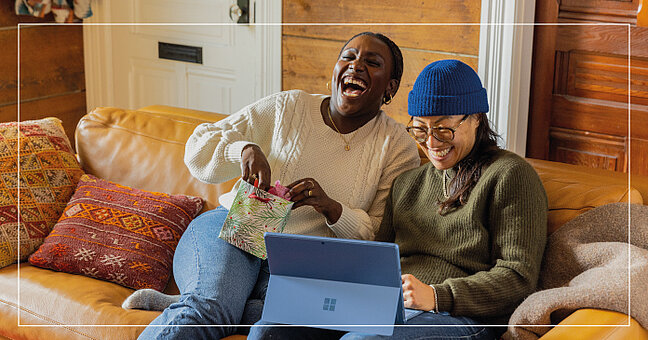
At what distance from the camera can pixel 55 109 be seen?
400 centimetres

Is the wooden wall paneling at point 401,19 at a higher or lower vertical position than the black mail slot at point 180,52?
higher

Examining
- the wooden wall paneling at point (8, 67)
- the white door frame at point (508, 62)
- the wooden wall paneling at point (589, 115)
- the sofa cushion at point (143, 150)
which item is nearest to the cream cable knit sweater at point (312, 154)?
the sofa cushion at point (143, 150)

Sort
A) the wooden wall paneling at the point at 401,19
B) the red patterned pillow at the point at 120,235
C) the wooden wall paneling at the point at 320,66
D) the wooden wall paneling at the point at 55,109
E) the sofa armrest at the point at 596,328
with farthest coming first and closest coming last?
the wooden wall paneling at the point at 55,109, the wooden wall paneling at the point at 320,66, the wooden wall paneling at the point at 401,19, the red patterned pillow at the point at 120,235, the sofa armrest at the point at 596,328

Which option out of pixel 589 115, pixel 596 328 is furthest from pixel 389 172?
pixel 589 115

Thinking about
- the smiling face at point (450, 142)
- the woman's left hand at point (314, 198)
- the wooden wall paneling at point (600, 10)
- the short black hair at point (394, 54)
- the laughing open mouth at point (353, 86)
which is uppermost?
the wooden wall paneling at point (600, 10)

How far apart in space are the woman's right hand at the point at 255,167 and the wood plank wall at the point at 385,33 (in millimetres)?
1391

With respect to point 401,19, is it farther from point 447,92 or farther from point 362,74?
point 447,92

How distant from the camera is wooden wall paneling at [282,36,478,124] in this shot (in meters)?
3.15

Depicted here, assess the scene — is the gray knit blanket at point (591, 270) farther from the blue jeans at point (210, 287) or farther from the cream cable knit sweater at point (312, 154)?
the blue jeans at point (210, 287)

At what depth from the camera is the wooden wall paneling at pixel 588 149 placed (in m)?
2.79

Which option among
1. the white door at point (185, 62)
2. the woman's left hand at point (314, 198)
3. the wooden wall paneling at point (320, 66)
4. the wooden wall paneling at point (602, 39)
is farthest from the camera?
the white door at point (185, 62)

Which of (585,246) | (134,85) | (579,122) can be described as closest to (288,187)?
(585,246)

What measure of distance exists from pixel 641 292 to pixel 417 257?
0.49 m

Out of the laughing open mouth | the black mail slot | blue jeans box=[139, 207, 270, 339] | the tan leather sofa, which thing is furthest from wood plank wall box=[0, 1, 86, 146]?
the laughing open mouth
